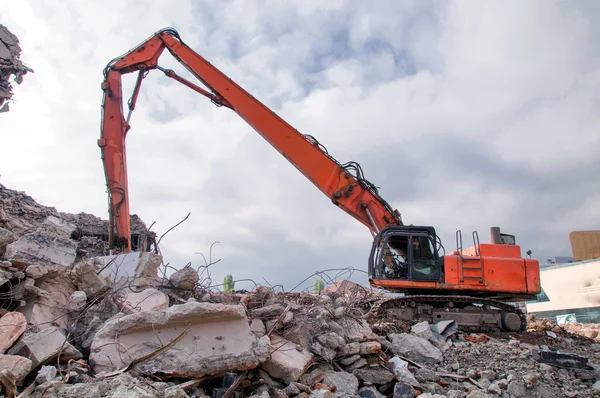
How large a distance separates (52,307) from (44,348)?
36.1 inches

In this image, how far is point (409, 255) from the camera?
8789mm

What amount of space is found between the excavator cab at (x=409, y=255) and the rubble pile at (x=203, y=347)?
79.1 inches

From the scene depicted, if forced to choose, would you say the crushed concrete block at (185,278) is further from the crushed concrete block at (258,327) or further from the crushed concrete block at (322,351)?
the crushed concrete block at (322,351)

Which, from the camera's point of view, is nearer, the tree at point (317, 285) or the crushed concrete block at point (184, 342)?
the crushed concrete block at point (184, 342)

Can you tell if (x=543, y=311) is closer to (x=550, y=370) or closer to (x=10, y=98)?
(x=550, y=370)

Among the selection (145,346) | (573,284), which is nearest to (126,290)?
(145,346)

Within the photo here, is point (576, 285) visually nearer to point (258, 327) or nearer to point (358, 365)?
point (358, 365)

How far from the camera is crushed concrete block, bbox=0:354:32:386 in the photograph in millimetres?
3136

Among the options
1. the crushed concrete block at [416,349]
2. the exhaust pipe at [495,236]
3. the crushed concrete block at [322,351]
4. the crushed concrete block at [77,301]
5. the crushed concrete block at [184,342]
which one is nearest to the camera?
the crushed concrete block at [184,342]

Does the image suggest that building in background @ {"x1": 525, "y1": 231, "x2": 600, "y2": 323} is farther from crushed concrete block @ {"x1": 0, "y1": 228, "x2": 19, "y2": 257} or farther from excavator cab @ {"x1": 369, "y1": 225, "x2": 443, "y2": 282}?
crushed concrete block @ {"x1": 0, "y1": 228, "x2": 19, "y2": 257}

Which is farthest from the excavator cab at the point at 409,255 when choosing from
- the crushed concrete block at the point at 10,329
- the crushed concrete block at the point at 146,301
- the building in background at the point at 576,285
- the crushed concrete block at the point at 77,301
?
the building in background at the point at 576,285

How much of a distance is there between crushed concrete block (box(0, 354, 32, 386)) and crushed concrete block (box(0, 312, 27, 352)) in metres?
0.24

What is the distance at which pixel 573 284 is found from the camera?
73.0 ft

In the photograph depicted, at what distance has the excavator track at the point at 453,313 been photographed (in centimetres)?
888
